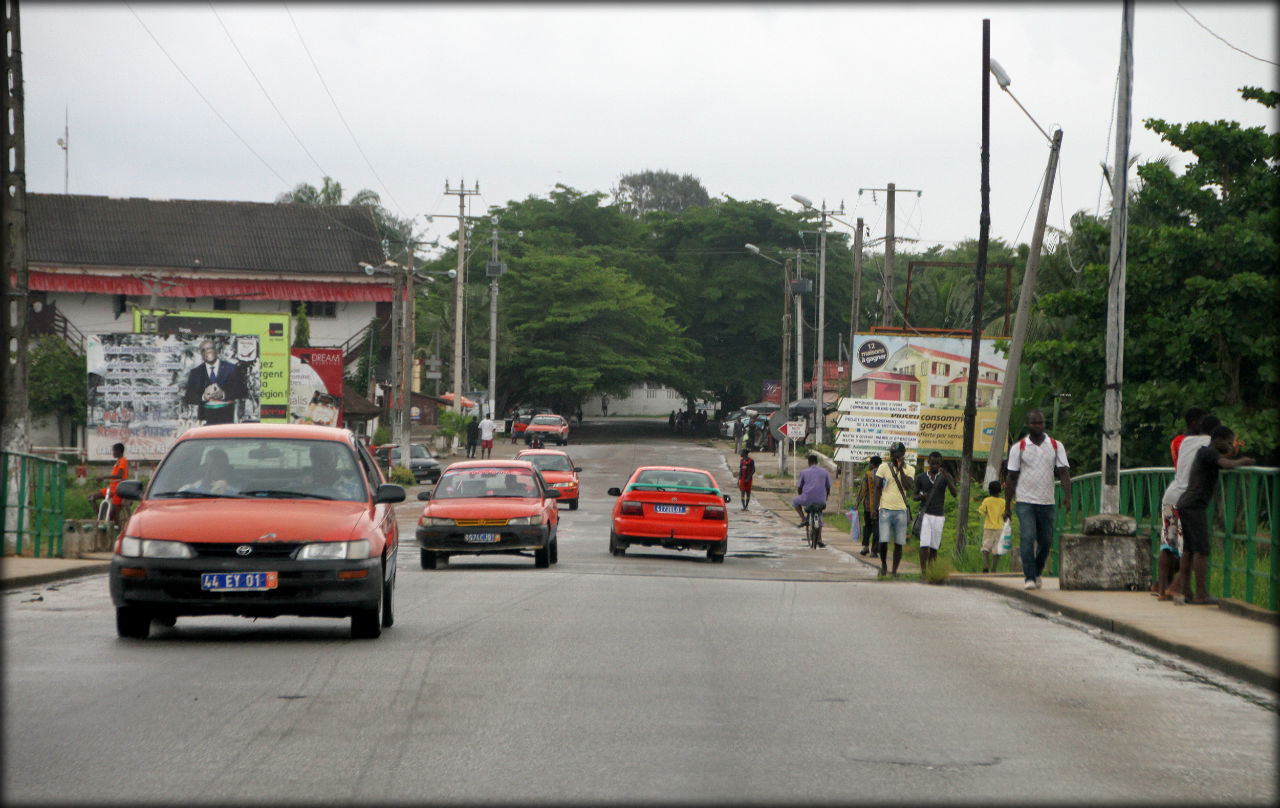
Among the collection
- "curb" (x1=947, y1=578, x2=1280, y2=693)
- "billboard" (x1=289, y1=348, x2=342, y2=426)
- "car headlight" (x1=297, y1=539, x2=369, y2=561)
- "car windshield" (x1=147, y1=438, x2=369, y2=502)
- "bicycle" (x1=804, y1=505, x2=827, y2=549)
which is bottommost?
"bicycle" (x1=804, y1=505, x2=827, y2=549)

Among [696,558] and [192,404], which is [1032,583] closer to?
[696,558]

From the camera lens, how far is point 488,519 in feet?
70.6

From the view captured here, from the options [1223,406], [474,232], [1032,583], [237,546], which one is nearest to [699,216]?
[474,232]

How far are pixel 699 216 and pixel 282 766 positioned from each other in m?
94.2

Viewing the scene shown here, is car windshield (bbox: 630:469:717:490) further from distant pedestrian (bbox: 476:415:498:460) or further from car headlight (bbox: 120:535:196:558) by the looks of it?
distant pedestrian (bbox: 476:415:498:460)

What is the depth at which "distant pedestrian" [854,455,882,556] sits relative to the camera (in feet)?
77.2

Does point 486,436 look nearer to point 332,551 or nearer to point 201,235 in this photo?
point 201,235

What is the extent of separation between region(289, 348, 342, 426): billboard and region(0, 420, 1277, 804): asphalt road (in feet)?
137

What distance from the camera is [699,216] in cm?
9956

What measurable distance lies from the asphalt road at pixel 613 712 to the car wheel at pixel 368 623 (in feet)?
0.39

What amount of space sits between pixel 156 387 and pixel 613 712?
42.3 m

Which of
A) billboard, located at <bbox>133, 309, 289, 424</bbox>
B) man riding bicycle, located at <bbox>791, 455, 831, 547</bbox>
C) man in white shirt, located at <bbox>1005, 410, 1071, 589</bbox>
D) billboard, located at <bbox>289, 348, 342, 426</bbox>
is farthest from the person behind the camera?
billboard, located at <bbox>289, 348, 342, 426</bbox>

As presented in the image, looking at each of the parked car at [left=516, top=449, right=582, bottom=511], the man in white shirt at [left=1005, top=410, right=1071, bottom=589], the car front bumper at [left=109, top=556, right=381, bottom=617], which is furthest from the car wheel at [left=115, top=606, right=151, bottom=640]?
the parked car at [left=516, top=449, right=582, bottom=511]

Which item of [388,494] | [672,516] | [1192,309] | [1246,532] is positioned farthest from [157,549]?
[1192,309]
